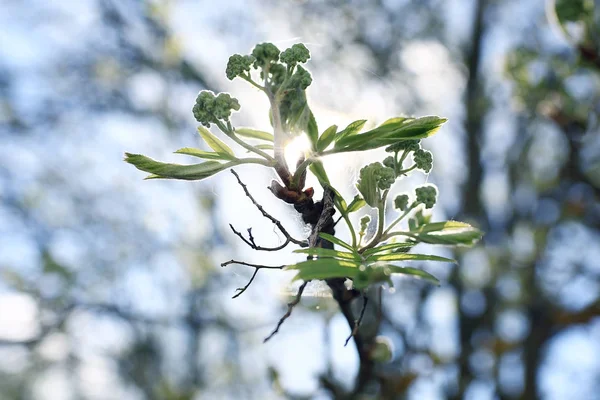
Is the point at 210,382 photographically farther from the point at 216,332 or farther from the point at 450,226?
the point at 450,226

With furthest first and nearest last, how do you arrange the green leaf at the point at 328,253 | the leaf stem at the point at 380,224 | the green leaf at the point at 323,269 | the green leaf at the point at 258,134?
1. the green leaf at the point at 258,134
2. the leaf stem at the point at 380,224
3. the green leaf at the point at 328,253
4. the green leaf at the point at 323,269

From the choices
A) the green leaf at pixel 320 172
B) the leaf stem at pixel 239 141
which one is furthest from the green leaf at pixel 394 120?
the leaf stem at pixel 239 141

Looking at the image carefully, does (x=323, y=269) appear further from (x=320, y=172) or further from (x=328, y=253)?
(x=320, y=172)

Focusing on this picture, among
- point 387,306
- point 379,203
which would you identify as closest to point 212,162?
point 379,203

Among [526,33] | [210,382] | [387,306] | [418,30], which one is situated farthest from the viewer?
[210,382]

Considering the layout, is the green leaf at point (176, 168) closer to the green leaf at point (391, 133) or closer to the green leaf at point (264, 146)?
the green leaf at point (264, 146)

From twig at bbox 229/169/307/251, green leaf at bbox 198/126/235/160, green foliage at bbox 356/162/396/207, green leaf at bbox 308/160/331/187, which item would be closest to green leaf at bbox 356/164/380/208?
green foliage at bbox 356/162/396/207

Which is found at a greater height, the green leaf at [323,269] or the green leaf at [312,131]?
the green leaf at [312,131]
